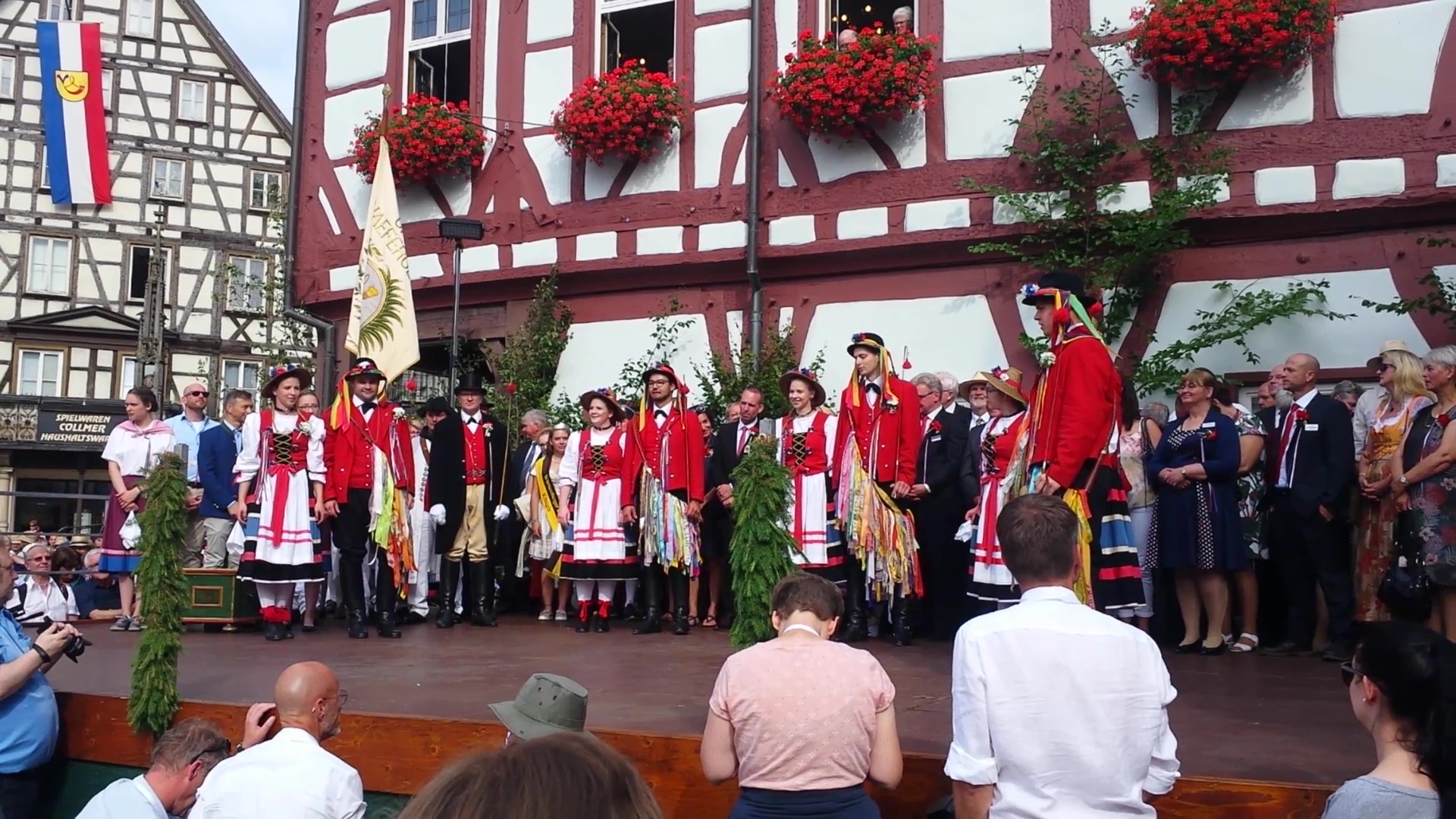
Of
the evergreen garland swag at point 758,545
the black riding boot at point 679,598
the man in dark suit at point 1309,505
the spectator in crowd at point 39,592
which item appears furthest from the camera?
the spectator in crowd at point 39,592

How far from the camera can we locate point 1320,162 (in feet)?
31.2

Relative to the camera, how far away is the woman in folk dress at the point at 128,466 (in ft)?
29.9

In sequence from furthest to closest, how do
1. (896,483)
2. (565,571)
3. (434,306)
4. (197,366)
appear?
(197,366)
(434,306)
(565,571)
(896,483)

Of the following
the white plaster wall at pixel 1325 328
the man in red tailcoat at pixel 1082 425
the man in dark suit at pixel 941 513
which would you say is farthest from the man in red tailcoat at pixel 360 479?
the white plaster wall at pixel 1325 328

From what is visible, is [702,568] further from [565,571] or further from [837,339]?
[837,339]

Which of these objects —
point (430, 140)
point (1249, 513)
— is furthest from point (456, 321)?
point (1249, 513)

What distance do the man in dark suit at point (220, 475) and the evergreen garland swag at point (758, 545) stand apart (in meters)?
4.79

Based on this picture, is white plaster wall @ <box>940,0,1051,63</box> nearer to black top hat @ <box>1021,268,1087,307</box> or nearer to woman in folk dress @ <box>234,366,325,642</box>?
black top hat @ <box>1021,268,1087,307</box>

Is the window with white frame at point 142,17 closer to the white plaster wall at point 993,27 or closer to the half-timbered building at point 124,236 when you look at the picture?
the half-timbered building at point 124,236

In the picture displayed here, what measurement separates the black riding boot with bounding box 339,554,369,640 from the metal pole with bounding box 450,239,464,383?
136 inches

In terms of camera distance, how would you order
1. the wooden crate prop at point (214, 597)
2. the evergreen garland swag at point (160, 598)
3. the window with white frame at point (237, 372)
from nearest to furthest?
the evergreen garland swag at point (160, 598), the wooden crate prop at point (214, 597), the window with white frame at point (237, 372)

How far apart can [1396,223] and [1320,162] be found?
68 centimetres

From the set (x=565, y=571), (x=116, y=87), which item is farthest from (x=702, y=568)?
(x=116, y=87)

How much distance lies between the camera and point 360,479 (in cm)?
859
